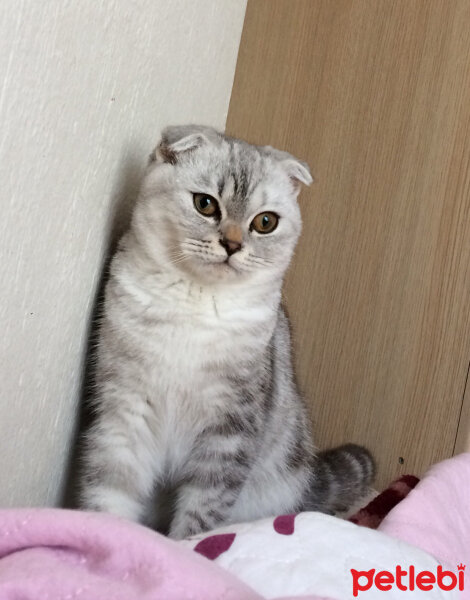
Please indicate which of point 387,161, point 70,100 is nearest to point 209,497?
point 70,100

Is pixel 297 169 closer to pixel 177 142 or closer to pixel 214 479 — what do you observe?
pixel 177 142

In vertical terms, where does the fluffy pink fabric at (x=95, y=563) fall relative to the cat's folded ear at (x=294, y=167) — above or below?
below

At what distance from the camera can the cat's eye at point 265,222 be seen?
1.19 meters

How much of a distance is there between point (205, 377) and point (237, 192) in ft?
1.05

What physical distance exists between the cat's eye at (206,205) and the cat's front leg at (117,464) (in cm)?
36

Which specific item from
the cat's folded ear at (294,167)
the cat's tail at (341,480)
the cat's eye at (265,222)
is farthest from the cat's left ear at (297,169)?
the cat's tail at (341,480)

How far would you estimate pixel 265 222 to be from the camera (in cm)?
121

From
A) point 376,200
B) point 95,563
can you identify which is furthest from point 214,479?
point 376,200

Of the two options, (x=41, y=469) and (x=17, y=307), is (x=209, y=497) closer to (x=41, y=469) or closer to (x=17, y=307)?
(x=41, y=469)

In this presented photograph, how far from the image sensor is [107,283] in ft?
3.88

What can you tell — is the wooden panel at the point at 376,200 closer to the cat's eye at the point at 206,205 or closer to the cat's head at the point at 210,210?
the cat's head at the point at 210,210

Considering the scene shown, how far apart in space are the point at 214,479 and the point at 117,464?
0.55ft

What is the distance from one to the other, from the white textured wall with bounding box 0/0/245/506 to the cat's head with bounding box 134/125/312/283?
0.27 feet

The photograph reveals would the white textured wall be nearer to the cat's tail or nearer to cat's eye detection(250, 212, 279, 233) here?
cat's eye detection(250, 212, 279, 233)
